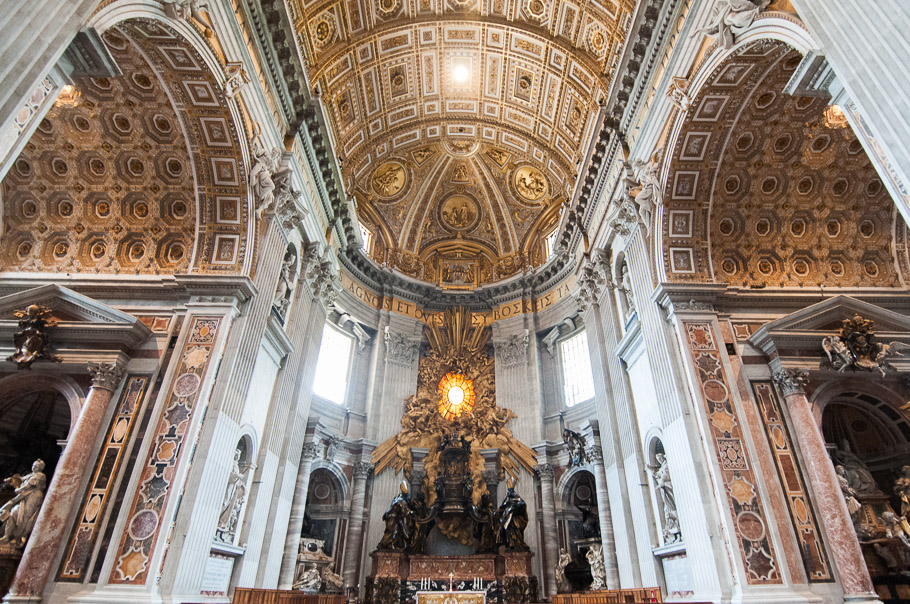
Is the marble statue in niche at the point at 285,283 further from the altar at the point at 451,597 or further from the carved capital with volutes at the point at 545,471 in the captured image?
the carved capital with volutes at the point at 545,471

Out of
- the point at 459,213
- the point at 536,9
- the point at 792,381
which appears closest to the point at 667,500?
the point at 792,381

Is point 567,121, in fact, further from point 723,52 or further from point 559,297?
point 723,52

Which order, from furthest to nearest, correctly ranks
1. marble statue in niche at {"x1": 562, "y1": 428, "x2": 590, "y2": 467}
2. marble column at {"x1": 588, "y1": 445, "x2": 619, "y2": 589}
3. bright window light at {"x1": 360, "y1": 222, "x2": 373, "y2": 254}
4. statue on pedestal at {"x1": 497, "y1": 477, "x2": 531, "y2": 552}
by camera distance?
bright window light at {"x1": 360, "y1": 222, "x2": 373, "y2": 254} < marble statue in niche at {"x1": 562, "y1": 428, "x2": 590, "y2": 467} < statue on pedestal at {"x1": 497, "y1": 477, "x2": 531, "y2": 552} < marble column at {"x1": 588, "y1": 445, "x2": 619, "y2": 589}

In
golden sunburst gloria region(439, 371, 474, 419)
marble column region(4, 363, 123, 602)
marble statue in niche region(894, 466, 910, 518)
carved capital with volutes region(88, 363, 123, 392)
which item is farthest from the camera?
golden sunburst gloria region(439, 371, 474, 419)

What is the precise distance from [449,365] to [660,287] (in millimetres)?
10415

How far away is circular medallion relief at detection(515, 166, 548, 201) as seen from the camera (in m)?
20.7

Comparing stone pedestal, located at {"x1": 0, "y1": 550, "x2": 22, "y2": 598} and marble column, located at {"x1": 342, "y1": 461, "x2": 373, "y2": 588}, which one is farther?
marble column, located at {"x1": 342, "y1": 461, "x2": 373, "y2": 588}

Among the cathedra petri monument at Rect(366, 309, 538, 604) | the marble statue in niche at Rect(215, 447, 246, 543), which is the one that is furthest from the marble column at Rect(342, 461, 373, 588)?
the marble statue in niche at Rect(215, 447, 246, 543)

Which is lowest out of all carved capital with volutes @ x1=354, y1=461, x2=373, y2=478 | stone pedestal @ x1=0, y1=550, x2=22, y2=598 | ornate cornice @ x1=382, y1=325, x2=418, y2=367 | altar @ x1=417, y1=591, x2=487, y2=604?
altar @ x1=417, y1=591, x2=487, y2=604

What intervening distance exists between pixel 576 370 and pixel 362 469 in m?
7.61

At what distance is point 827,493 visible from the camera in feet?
27.7

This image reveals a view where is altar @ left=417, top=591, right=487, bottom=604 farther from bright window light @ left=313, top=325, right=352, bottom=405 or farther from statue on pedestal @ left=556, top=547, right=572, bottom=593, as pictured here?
bright window light @ left=313, top=325, right=352, bottom=405

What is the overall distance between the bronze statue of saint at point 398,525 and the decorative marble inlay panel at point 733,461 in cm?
902

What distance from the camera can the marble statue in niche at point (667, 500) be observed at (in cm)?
972
